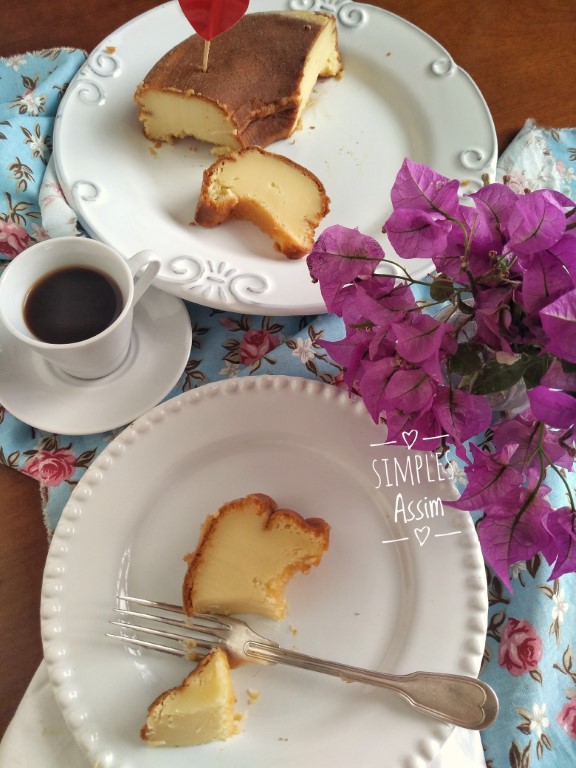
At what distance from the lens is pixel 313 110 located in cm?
130

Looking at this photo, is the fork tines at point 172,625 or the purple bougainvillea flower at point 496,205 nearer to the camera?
the purple bougainvillea flower at point 496,205

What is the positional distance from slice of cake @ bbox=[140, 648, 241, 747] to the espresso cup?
17.6 inches

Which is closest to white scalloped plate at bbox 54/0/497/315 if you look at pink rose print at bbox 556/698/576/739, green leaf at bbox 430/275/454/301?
green leaf at bbox 430/275/454/301

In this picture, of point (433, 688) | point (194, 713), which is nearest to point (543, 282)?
point (433, 688)

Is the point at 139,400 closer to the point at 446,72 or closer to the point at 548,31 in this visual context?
the point at 446,72

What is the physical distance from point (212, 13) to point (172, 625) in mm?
946

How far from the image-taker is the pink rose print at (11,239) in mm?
1103

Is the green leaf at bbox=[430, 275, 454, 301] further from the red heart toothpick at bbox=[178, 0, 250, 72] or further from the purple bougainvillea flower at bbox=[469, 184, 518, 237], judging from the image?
the red heart toothpick at bbox=[178, 0, 250, 72]

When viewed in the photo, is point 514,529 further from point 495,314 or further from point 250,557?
point 250,557

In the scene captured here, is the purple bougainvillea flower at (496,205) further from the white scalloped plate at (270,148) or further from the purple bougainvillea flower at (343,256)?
the white scalloped plate at (270,148)

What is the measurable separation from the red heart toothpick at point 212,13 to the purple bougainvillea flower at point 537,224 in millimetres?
753

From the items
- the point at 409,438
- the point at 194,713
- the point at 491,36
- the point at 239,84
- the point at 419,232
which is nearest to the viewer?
the point at 419,232

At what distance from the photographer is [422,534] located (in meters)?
0.82

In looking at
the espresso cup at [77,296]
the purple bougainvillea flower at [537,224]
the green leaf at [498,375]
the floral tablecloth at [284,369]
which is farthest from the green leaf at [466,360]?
the espresso cup at [77,296]
